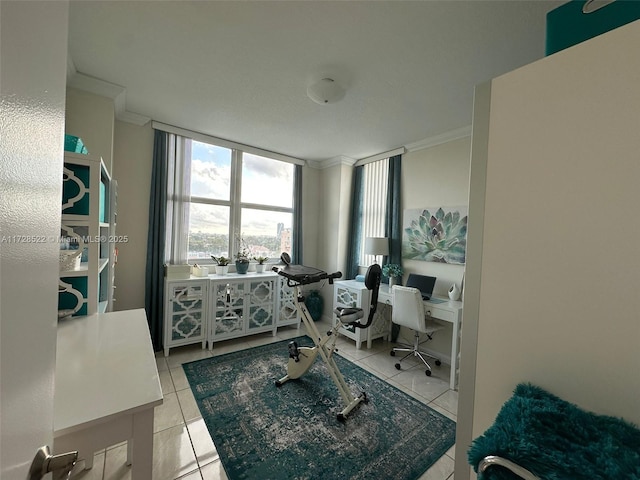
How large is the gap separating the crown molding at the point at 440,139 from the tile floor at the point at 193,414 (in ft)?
8.45

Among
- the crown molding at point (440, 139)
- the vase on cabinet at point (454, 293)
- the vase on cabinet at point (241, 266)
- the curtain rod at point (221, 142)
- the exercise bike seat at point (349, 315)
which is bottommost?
the exercise bike seat at point (349, 315)

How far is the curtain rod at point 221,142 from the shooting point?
290 centimetres

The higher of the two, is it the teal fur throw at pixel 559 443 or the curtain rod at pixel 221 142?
the curtain rod at pixel 221 142

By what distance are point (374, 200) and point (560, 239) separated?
316cm

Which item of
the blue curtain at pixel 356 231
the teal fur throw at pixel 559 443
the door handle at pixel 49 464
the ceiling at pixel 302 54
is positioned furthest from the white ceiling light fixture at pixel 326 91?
the door handle at pixel 49 464

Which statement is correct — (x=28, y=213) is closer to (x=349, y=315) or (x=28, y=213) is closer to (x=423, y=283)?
(x=349, y=315)

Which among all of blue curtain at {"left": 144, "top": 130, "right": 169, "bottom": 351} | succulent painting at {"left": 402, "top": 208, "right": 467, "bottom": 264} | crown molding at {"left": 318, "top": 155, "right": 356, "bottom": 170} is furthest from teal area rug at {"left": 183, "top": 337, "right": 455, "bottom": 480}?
crown molding at {"left": 318, "top": 155, "right": 356, "bottom": 170}

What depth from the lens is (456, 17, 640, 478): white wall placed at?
617mm

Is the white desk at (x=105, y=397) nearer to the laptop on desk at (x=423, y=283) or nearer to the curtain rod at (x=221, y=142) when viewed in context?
the curtain rod at (x=221, y=142)

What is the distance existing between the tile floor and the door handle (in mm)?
1297

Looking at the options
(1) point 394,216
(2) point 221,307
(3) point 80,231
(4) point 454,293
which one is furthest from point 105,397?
(1) point 394,216

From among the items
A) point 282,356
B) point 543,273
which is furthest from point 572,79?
point 282,356

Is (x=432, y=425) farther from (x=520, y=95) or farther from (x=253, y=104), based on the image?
(x=253, y=104)

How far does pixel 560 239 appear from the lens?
70 cm
